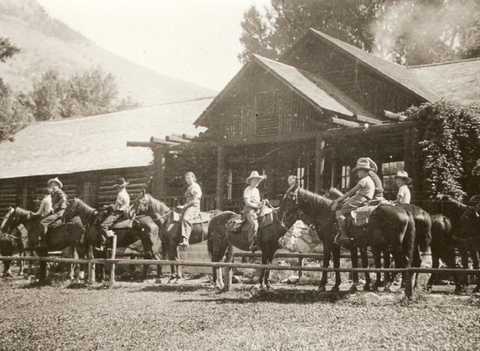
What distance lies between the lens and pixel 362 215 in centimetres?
1103

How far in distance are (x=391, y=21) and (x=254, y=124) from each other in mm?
20464

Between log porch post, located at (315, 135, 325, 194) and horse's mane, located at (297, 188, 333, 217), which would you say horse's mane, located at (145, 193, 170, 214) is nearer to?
horse's mane, located at (297, 188, 333, 217)

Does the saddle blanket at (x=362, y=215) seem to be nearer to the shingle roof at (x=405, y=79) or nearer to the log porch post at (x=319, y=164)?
the log porch post at (x=319, y=164)

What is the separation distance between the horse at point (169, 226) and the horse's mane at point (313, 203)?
381cm

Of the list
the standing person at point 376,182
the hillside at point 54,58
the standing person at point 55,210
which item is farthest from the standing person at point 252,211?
the hillside at point 54,58

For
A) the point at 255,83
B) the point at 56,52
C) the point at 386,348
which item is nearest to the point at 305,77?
the point at 255,83

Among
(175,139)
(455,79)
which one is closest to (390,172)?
(455,79)

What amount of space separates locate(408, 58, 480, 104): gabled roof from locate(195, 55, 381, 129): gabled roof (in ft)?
10.2

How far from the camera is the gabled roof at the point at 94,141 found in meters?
26.9

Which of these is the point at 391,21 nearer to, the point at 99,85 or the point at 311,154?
the point at 311,154

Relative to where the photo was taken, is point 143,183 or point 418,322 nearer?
point 418,322

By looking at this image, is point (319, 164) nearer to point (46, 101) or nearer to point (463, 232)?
point (463, 232)

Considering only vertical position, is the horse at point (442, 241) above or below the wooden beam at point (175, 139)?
below

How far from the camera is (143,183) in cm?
2686
